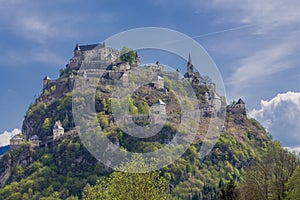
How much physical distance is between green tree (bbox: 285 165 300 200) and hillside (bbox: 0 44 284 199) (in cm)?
4273

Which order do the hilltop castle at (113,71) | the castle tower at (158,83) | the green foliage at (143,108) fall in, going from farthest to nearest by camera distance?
the castle tower at (158,83)
the hilltop castle at (113,71)
the green foliage at (143,108)

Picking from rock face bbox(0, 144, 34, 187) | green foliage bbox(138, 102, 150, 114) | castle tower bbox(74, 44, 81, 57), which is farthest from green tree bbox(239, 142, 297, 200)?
castle tower bbox(74, 44, 81, 57)

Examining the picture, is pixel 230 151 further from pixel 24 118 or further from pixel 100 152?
pixel 24 118

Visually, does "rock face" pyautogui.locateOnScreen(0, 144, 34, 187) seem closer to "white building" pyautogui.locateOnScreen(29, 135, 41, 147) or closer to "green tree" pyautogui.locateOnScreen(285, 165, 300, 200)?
"white building" pyautogui.locateOnScreen(29, 135, 41, 147)

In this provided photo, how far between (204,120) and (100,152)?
2621 centimetres

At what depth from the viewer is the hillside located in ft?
322

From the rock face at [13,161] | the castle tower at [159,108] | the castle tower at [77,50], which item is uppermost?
the castle tower at [77,50]

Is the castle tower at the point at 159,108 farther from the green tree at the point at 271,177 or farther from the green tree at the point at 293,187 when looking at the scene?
the green tree at the point at 293,187

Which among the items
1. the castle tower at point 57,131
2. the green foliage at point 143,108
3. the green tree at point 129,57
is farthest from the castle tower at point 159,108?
the green tree at point 129,57

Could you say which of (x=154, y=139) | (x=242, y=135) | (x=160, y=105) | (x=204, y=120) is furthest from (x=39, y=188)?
(x=242, y=135)

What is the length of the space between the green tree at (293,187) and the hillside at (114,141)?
42.7m

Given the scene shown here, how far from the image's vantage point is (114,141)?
Result: 104562mm

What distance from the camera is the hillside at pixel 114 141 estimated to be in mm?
98250

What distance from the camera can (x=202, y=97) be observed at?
126 meters
